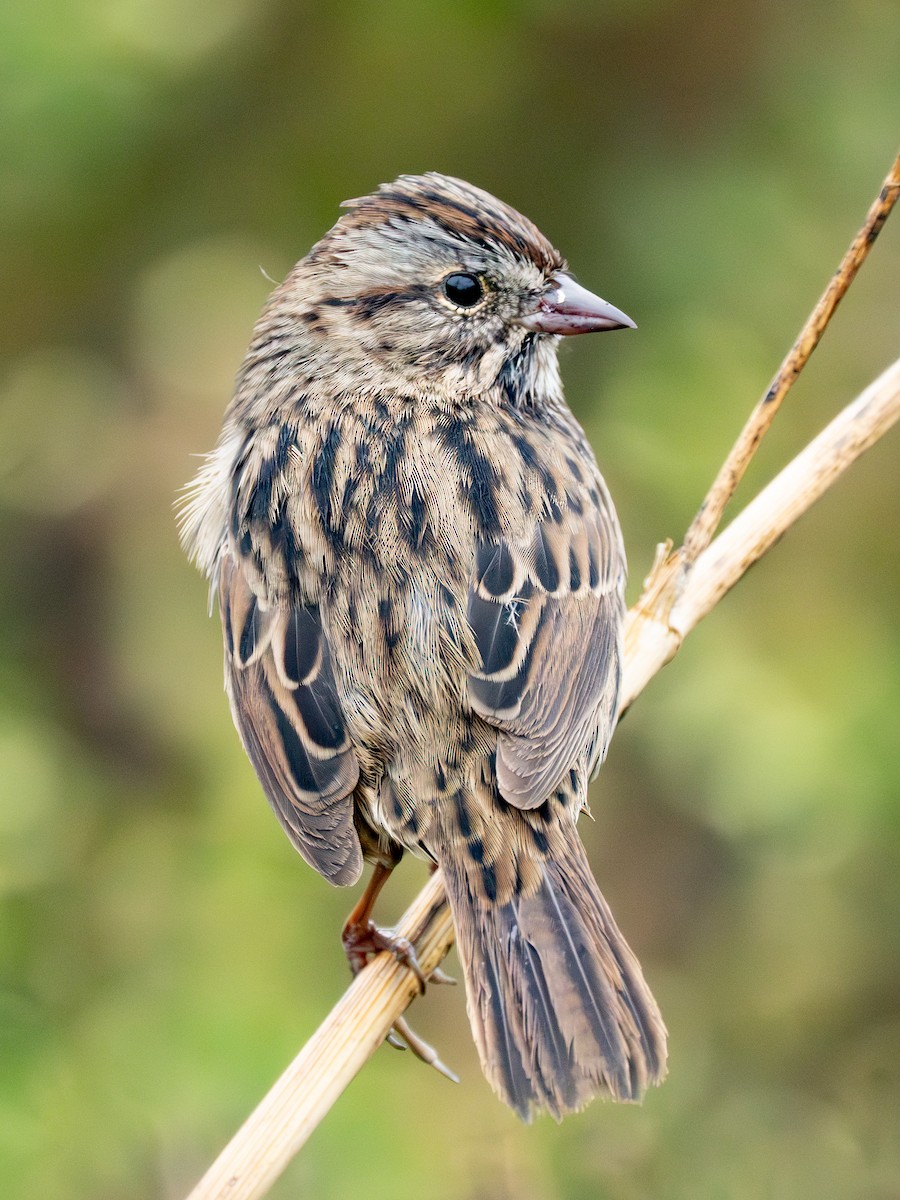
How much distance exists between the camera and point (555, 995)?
2965mm

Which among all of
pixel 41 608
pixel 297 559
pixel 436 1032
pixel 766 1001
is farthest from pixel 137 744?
pixel 766 1001

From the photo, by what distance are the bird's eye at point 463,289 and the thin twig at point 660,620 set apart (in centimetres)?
81

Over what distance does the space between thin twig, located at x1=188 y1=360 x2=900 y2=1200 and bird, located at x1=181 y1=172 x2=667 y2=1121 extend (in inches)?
4.1

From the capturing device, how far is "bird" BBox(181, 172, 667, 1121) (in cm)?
305

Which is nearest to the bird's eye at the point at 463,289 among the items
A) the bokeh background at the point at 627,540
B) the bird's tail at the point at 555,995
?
the bokeh background at the point at 627,540

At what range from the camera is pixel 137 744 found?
4.85 m

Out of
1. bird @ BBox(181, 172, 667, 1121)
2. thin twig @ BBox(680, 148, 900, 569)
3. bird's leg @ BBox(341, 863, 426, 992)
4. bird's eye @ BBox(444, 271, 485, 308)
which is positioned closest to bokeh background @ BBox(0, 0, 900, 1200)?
bird's leg @ BBox(341, 863, 426, 992)

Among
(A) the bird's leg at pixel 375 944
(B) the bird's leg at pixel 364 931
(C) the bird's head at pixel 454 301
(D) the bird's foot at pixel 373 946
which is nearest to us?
(D) the bird's foot at pixel 373 946

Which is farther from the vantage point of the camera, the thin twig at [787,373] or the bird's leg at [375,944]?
the bird's leg at [375,944]

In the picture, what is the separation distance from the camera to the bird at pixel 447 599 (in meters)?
3.05

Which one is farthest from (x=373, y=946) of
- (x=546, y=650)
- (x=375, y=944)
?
(x=546, y=650)

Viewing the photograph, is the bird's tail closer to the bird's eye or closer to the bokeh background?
the bokeh background

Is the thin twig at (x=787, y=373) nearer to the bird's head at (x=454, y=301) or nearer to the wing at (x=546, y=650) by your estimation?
the wing at (x=546, y=650)

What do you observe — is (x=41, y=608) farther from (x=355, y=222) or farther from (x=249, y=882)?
(x=355, y=222)
